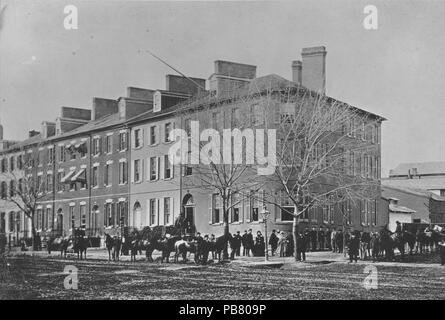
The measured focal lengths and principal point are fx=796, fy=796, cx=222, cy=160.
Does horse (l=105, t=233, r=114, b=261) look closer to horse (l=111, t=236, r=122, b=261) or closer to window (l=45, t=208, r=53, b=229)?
horse (l=111, t=236, r=122, b=261)

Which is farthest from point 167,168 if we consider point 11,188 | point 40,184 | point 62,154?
point 11,188

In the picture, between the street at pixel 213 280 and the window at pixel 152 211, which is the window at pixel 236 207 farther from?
the window at pixel 152 211

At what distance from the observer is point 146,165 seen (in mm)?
25359

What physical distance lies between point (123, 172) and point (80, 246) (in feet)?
9.19

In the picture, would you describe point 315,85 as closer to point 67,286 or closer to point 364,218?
point 364,218

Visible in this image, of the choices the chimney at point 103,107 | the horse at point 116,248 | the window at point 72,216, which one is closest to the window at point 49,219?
the window at point 72,216

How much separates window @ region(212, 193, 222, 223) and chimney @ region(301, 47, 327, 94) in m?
4.60

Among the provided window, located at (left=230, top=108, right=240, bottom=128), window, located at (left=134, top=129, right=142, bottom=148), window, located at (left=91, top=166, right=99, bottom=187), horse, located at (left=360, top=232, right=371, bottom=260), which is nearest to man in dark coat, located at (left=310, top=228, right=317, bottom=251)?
horse, located at (left=360, top=232, right=371, bottom=260)

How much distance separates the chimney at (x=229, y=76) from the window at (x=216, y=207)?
324 centimetres

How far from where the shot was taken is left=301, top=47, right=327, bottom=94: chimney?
23812 millimetres

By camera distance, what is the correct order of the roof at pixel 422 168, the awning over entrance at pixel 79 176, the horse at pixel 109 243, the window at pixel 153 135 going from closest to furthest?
the roof at pixel 422 168, the horse at pixel 109 243, the window at pixel 153 135, the awning over entrance at pixel 79 176

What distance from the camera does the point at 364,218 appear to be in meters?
24.1

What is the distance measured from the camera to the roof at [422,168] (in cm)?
2486
